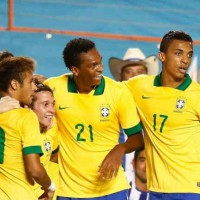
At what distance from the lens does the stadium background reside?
11.6m

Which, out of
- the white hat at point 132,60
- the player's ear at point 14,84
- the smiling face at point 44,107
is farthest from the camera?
the white hat at point 132,60

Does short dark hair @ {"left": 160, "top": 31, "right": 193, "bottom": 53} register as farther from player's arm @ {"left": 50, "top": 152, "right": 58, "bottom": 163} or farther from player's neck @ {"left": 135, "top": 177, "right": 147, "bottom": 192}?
player's neck @ {"left": 135, "top": 177, "right": 147, "bottom": 192}

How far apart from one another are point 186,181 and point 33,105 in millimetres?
1203

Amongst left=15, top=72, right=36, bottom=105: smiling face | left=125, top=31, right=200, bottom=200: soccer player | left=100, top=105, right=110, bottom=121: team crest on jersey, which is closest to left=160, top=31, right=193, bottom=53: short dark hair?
left=125, top=31, right=200, bottom=200: soccer player

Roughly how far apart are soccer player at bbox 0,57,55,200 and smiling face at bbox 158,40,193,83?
1.05m

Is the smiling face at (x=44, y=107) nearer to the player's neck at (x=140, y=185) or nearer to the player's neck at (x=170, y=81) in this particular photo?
the player's neck at (x=170, y=81)

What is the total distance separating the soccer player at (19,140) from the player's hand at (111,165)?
373 mm

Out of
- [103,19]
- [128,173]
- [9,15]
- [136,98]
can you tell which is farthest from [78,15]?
[136,98]

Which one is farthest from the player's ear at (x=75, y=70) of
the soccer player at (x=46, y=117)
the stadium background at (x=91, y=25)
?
the stadium background at (x=91, y=25)

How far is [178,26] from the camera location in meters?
12.3

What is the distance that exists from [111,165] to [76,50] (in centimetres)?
91

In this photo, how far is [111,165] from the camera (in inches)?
265

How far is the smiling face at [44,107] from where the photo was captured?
271 inches

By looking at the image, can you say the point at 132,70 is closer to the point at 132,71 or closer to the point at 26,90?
the point at 132,71
